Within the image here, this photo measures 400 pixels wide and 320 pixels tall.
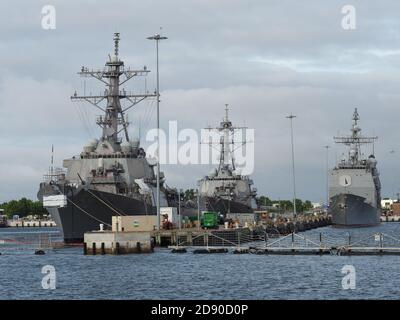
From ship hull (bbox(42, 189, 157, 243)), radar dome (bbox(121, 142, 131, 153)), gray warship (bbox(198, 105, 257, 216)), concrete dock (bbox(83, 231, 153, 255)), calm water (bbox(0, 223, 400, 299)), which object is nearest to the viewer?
calm water (bbox(0, 223, 400, 299))

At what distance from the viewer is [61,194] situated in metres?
81.5

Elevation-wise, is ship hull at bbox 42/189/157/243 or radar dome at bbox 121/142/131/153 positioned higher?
radar dome at bbox 121/142/131/153

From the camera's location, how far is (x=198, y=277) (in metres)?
47.1

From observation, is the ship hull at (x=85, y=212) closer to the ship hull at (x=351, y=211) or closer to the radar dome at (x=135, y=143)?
the radar dome at (x=135, y=143)

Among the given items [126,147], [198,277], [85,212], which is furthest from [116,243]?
[126,147]

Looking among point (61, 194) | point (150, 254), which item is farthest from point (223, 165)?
point (150, 254)

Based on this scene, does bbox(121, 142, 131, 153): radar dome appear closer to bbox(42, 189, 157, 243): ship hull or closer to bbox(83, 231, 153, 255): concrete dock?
bbox(42, 189, 157, 243): ship hull

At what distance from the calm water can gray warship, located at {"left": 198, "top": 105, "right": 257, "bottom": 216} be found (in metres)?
62.8

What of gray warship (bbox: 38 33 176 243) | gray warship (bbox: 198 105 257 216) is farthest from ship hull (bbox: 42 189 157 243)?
gray warship (bbox: 198 105 257 216)

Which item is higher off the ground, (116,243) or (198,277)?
(116,243)

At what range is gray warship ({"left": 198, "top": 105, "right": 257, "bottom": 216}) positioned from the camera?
417ft

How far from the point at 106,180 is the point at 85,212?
5.72 m

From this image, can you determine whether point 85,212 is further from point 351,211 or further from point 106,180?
point 351,211
